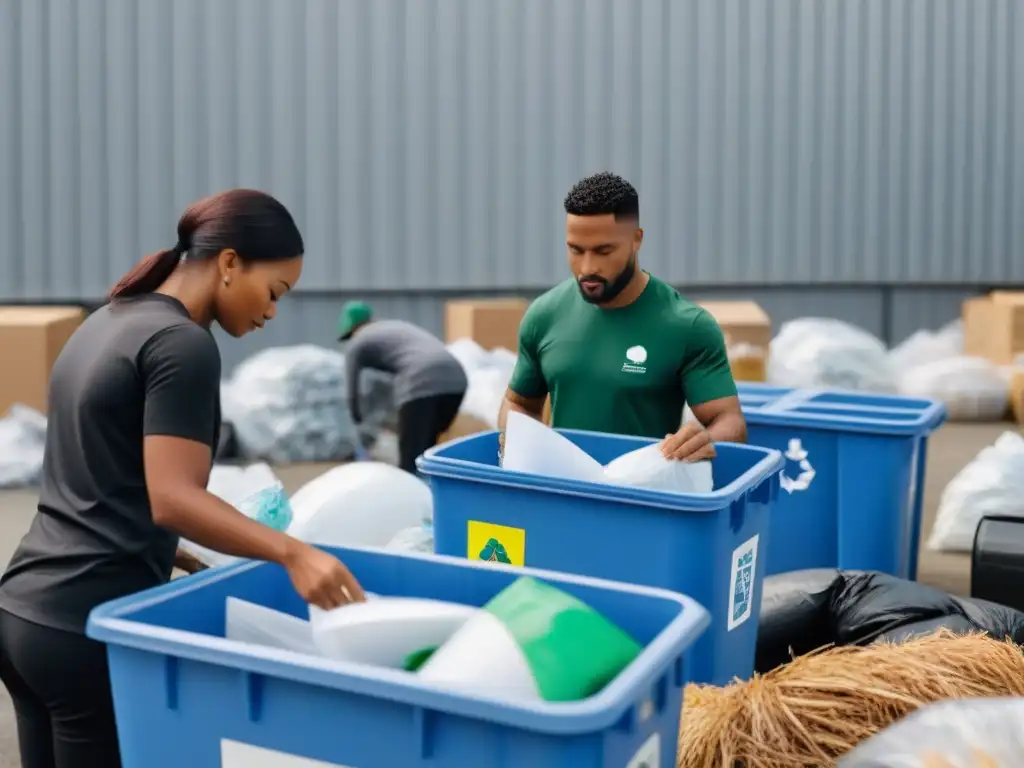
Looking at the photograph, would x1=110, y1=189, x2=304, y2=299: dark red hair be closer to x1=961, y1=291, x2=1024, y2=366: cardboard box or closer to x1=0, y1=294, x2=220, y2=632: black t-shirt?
x1=0, y1=294, x2=220, y2=632: black t-shirt

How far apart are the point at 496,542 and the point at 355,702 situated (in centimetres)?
113

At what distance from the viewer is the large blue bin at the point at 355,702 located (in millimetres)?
1389

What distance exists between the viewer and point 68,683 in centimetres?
185

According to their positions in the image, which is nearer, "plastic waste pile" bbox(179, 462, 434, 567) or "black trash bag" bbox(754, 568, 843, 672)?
"black trash bag" bbox(754, 568, 843, 672)

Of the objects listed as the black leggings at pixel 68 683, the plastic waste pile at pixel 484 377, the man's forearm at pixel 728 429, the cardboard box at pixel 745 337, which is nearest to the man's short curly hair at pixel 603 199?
the man's forearm at pixel 728 429

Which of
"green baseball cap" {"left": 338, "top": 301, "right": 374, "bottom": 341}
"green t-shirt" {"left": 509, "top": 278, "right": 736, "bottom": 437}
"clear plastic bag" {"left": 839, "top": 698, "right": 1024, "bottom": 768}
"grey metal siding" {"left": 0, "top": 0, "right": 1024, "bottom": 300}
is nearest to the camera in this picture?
"clear plastic bag" {"left": 839, "top": 698, "right": 1024, "bottom": 768}

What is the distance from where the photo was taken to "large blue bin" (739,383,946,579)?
3.82 meters

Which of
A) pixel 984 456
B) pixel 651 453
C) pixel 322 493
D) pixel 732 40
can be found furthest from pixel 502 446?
pixel 732 40

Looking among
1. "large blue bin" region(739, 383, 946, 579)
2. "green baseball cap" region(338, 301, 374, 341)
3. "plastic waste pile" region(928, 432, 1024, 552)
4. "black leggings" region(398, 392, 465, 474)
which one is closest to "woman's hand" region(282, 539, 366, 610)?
"large blue bin" region(739, 383, 946, 579)

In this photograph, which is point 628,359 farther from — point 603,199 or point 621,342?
point 603,199

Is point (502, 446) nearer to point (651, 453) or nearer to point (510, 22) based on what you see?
point (651, 453)

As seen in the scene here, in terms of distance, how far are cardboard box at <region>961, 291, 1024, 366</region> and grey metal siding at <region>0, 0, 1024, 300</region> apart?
60 centimetres

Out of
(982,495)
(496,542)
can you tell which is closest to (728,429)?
(496,542)

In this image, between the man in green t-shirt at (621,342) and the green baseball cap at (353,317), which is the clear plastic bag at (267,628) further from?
the green baseball cap at (353,317)
